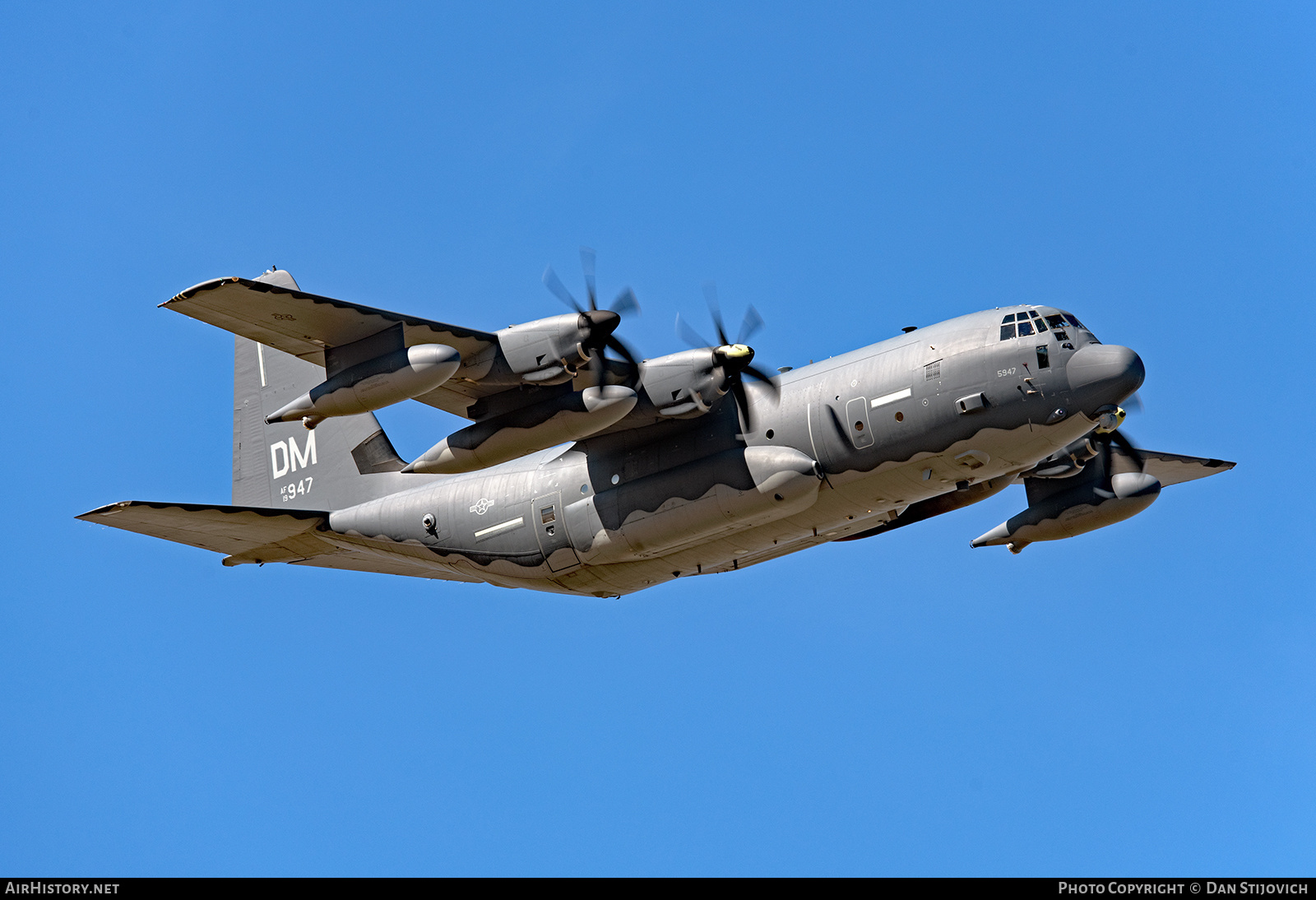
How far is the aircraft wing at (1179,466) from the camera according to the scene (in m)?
32.8

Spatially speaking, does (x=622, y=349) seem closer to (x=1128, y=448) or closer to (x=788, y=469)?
(x=788, y=469)

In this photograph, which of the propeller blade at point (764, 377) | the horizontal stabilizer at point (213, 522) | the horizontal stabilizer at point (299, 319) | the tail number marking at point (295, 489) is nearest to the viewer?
the horizontal stabilizer at point (299, 319)

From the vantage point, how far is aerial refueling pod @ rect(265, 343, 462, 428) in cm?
→ 2348

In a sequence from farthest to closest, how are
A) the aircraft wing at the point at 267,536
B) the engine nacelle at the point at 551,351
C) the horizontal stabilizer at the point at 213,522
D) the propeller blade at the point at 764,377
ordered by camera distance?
the aircraft wing at the point at 267,536 < the horizontal stabilizer at the point at 213,522 < the propeller blade at the point at 764,377 < the engine nacelle at the point at 551,351

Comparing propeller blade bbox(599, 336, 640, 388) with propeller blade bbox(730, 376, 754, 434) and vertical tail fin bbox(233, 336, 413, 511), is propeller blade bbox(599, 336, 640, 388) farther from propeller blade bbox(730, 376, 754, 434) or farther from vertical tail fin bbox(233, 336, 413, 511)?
vertical tail fin bbox(233, 336, 413, 511)

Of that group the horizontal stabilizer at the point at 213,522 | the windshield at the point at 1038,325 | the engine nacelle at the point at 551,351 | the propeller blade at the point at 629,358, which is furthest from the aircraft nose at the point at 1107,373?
the horizontal stabilizer at the point at 213,522

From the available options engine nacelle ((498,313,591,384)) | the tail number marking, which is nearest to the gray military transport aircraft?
engine nacelle ((498,313,591,384))

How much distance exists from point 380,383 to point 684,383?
5864mm

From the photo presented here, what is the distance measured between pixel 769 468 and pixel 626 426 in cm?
329

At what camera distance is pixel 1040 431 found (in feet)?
82.1

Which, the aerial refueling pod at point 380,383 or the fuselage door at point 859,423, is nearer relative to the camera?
the aerial refueling pod at point 380,383

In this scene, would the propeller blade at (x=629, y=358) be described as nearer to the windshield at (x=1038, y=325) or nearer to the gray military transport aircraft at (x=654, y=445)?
the gray military transport aircraft at (x=654, y=445)

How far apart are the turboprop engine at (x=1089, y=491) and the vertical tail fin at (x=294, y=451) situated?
14158mm

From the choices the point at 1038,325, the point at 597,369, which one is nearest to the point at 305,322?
the point at 597,369
